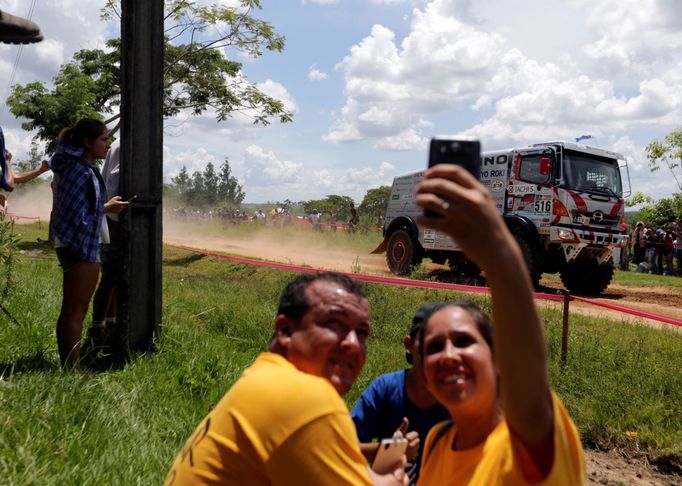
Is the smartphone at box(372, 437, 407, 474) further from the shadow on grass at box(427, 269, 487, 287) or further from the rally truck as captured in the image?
the shadow on grass at box(427, 269, 487, 287)

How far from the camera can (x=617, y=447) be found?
4969 mm

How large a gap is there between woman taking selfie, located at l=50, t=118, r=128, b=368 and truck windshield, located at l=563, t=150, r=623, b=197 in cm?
949

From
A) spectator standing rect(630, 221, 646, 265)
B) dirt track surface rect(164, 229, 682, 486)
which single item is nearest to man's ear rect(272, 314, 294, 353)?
dirt track surface rect(164, 229, 682, 486)

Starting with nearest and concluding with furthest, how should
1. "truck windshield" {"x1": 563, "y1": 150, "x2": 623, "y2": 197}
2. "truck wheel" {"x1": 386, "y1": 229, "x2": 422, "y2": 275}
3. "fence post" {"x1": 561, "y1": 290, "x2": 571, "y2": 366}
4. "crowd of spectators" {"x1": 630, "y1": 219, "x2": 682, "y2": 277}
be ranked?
"fence post" {"x1": 561, "y1": 290, "x2": 571, "y2": 366}, "truck windshield" {"x1": 563, "y1": 150, "x2": 623, "y2": 197}, "truck wheel" {"x1": 386, "y1": 229, "x2": 422, "y2": 275}, "crowd of spectators" {"x1": 630, "y1": 219, "x2": 682, "y2": 277}

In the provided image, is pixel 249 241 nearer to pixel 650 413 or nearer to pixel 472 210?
pixel 650 413

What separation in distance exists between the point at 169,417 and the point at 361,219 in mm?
25577

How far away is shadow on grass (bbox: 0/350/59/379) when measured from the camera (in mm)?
4214

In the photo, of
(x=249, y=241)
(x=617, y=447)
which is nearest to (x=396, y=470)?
(x=617, y=447)

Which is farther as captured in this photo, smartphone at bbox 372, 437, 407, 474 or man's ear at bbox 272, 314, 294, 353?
smartphone at bbox 372, 437, 407, 474

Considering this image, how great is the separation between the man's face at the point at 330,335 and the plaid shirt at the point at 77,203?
3.09 metres

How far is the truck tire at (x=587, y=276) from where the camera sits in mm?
13102

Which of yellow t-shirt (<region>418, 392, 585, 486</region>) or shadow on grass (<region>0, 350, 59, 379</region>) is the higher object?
yellow t-shirt (<region>418, 392, 585, 486</region>)

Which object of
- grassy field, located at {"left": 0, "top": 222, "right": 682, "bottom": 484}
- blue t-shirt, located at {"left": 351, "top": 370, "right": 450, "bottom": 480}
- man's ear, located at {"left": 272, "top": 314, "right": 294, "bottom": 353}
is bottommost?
grassy field, located at {"left": 0, "top": 222, "right": 682, "bottom": 484}

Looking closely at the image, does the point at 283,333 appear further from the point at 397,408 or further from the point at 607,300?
the point at 607,300
